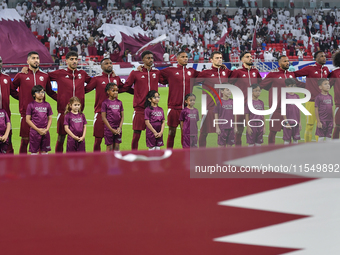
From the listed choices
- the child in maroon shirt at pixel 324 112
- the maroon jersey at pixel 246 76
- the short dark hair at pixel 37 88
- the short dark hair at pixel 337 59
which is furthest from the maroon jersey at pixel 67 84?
the short dark hair at pixel 337 59

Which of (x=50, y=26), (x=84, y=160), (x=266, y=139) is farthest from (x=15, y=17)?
(x=84, y=160)

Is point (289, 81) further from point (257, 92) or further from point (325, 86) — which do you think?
point (257, 92)

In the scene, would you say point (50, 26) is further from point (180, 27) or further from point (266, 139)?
point (266, 139)

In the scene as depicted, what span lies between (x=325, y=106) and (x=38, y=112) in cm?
423

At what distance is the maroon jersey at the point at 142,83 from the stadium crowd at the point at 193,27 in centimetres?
1895

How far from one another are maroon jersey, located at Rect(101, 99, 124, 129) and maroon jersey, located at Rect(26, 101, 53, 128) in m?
0.83

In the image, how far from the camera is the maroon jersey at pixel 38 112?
6191 mm

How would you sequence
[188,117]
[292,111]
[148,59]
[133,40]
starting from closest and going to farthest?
[292,111]
[188,117]
[148,59]
[133,40]

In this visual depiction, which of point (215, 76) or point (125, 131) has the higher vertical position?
point (215, 76)

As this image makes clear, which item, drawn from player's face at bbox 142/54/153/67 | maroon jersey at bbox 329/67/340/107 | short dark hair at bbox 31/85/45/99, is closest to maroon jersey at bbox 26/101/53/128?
short dark hair at bbox 31/85/45/99

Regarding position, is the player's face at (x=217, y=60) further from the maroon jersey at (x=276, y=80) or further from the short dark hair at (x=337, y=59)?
the short dark hair at (x=337, y=59)

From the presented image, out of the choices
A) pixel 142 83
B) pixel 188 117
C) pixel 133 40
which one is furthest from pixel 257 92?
pixel 133 40

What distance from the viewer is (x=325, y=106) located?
6.68m

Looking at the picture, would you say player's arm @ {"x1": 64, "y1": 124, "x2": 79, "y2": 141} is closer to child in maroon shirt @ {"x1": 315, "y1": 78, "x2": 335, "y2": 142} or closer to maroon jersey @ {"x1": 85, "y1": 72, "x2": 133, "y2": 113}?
maroon jersey @ {"x1": 85, "y1": 72, "x2": 133, "y2": 113}
